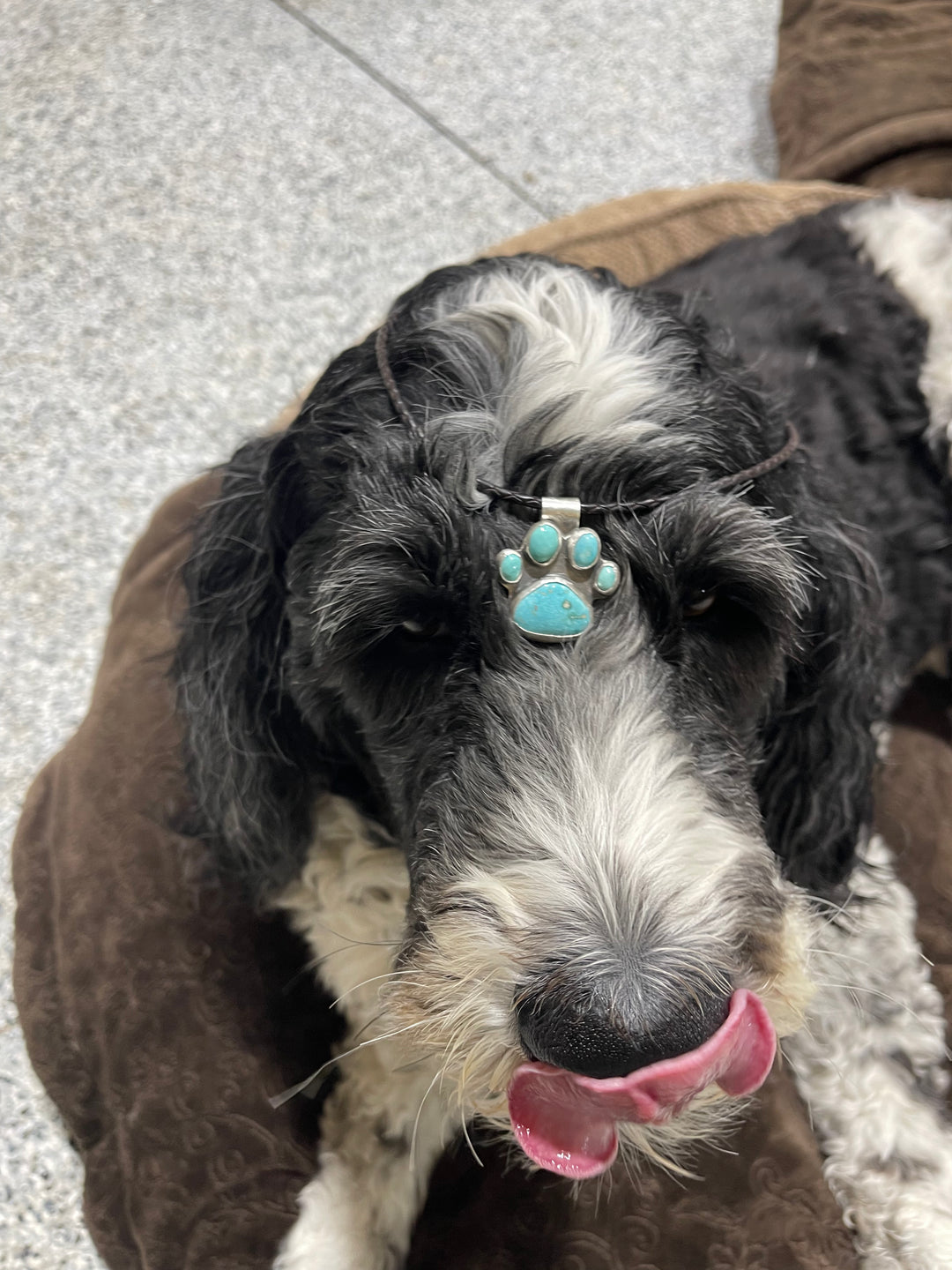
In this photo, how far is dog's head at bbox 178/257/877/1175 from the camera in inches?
40.0

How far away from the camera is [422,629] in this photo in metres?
1.22

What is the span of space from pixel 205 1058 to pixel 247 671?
66 centimetres

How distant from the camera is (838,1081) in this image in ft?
5.40

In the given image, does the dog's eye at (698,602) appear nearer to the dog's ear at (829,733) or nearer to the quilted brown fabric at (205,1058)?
the dog's ear at (829,733)

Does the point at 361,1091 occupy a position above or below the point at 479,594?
below

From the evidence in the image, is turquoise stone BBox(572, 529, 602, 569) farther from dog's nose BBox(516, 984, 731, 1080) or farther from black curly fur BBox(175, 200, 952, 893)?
dog's nose BBox(516, 984, 731, 1080)

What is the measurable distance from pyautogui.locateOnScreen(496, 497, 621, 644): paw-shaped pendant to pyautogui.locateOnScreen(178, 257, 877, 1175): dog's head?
3cm

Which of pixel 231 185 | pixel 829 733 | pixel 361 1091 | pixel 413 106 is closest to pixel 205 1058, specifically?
pixel 361 1091

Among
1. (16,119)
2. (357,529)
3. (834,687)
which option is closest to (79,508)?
(16,119)

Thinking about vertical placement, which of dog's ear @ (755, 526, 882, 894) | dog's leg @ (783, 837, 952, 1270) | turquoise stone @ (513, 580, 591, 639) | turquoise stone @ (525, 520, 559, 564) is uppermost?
turquoise stone @ (525, 520, 559, 564)

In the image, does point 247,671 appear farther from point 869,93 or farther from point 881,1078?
point 869,93

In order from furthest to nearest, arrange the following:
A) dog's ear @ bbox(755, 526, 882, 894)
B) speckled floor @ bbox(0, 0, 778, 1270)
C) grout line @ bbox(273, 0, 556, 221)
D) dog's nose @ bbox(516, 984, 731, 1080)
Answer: grout line @ bbox(273, 0, 556, 221) < speckled floor @ bbox(0, 0, 778, 1270) < dog's ear @ bbox(755, 526, 882, 894) < dog's nose @ bbox(516, 984, 731, 1080)

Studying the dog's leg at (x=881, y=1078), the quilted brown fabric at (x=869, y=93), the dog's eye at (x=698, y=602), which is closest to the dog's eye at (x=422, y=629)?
the dog's eye at (x=698, y=602)

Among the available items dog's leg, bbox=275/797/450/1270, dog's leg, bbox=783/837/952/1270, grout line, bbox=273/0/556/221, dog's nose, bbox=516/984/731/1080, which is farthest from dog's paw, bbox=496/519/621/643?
grout line, bbox=273/0/556/221
